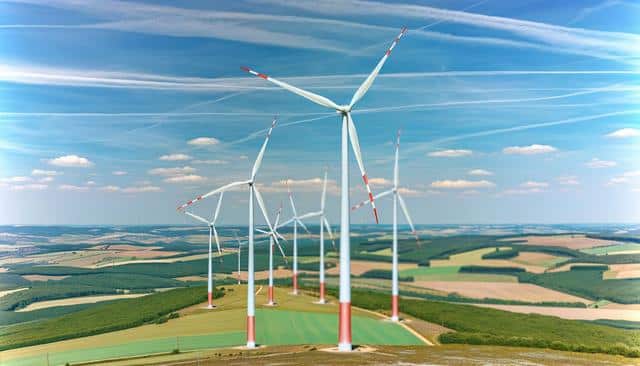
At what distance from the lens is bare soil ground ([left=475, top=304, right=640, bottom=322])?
10431cm

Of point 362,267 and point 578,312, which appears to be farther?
point 362,267

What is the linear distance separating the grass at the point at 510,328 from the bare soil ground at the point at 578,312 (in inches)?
255

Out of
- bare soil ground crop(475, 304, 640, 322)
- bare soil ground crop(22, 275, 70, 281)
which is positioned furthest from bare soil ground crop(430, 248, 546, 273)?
bare soil ground crop(22, 275, 70, 281)

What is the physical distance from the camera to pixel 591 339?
77.3 meters

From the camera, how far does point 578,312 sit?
110 m

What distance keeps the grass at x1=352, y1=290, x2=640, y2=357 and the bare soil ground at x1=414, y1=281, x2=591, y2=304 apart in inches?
946

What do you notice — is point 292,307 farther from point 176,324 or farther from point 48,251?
point 48,251

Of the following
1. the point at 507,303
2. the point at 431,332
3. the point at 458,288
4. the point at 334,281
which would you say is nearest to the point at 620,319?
the point at 507,303

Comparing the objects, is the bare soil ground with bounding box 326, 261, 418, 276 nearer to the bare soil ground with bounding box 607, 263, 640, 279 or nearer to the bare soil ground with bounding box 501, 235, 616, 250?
the bare soil ground with bounding box 607, 263, 640, 279

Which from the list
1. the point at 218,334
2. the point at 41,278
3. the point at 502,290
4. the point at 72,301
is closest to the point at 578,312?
the point at 502,290

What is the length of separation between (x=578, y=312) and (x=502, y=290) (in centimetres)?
2887

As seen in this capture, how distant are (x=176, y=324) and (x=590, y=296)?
9366cm

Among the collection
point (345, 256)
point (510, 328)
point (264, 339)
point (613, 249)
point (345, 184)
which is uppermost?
point (345, 184)

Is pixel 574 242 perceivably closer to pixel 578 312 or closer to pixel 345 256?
pixel 578 312
